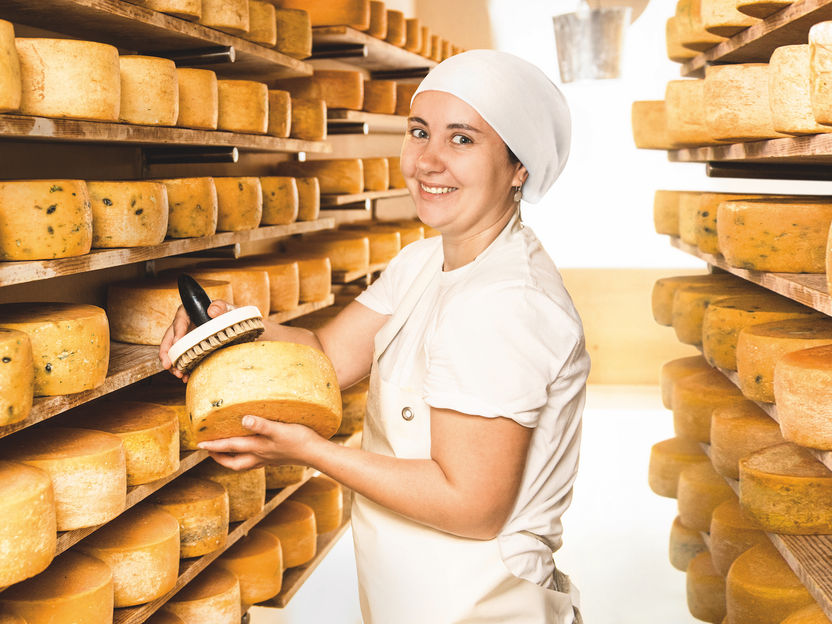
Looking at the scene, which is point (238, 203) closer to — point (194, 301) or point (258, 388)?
point (194, 301)

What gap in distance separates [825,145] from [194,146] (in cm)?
156

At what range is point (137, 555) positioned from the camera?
6.54 ft

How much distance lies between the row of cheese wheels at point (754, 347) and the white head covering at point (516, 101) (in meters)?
0.67

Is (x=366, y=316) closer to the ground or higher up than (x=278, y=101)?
closer to the ground

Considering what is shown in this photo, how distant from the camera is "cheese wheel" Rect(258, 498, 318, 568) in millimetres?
2963

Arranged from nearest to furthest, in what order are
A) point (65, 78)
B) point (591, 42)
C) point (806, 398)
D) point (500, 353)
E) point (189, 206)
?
point (500, 353)
point (65, 78)
point (806, 398)
point (189, 206)
point (591, 42)

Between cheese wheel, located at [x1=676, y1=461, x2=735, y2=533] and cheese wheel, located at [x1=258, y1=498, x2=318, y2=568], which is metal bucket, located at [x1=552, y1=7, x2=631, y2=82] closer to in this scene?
cheese wheel, located at [x1=676, y1=461, x2=735, y2=533]

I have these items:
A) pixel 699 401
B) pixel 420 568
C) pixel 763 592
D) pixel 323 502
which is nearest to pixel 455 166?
Answer: pixel 420 568

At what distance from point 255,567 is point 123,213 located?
120 cm

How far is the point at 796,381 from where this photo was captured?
1828 millimetres

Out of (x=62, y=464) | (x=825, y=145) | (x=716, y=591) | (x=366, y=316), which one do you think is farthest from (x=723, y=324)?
(x=62, y=464)

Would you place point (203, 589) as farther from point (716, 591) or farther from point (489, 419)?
point (716, 591)

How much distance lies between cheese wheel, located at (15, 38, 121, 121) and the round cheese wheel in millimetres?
1904

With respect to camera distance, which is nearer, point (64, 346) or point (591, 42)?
point (64, 346)
